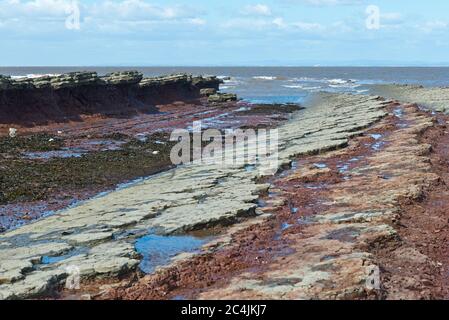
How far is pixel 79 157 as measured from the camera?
2394 cm

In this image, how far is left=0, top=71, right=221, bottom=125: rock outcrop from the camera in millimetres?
37469

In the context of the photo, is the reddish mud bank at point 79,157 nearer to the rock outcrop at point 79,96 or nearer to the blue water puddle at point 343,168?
the rock outcrop at point 79,96

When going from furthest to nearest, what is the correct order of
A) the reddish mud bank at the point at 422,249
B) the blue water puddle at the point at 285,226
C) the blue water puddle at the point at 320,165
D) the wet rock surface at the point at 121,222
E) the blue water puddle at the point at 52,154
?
the blue water puddle at the point at 52,154 < the blue water puddle at the point at 320,165 < the blue water puddle at the point at 285,226 < the wet rock surface at the point at 121,222 < the reddish mud bank at the point at 422,249

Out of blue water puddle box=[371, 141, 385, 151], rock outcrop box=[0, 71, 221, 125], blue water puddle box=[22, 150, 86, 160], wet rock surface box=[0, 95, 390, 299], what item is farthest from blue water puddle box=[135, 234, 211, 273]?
rock outcrop box=[0, 71, 221, 125]

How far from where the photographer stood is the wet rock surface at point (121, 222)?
9.42 meters

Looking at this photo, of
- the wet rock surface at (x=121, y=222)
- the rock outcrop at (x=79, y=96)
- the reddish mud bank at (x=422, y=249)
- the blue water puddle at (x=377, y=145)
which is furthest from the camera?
the rock outcrop at (x=79, y=96)

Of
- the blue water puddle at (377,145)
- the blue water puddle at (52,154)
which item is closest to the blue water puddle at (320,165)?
the blue water puddle at (377,145)

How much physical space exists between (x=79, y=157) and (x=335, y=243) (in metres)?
16.1

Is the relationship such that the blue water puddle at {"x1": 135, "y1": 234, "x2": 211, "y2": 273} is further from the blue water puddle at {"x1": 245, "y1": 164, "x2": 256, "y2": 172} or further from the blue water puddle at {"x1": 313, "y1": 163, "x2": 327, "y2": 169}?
the blue water puddle at {"x1": 313, "y1": 163, "x2": 327, "y2": 169}

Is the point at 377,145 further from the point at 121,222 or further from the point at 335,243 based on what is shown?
the point at 335,243

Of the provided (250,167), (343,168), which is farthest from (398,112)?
(250,167)

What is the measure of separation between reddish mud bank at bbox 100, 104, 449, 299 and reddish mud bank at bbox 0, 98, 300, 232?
20.8 feet

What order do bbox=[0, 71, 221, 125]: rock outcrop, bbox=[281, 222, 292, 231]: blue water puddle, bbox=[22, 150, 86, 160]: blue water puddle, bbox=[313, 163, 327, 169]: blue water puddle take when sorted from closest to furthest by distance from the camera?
bbox=[281, 222, 292, 231]: blue water puddle, bbox=[313, 163, 327, 169]: blue water puddle, bbox=[22, 150, 86, 160]: blue water puddle, bbox=[0, 71, 221, 125]: rock outcrop

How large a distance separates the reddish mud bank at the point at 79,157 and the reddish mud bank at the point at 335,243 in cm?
635
